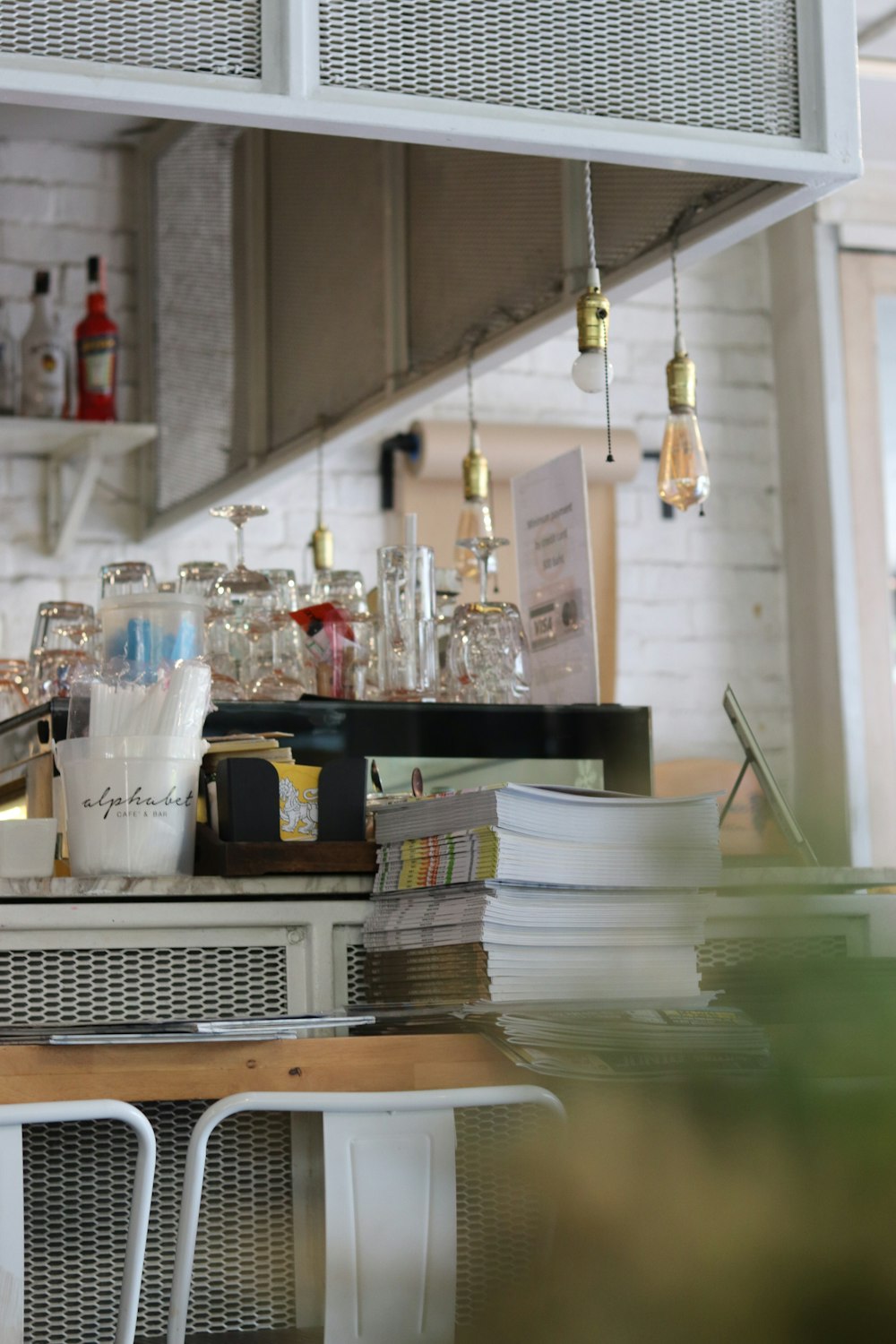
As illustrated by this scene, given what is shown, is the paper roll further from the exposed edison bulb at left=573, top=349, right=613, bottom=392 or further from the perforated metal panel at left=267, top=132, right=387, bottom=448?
the exposed edison bulb at left=573, top=349, right=613, bottom=392

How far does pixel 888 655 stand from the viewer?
415cm

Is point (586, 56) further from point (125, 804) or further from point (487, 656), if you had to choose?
point (125, 804)

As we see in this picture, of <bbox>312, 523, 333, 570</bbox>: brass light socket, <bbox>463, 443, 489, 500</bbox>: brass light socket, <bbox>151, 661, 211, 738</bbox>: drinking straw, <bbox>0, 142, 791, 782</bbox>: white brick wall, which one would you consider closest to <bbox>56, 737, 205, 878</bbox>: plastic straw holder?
<bbox>151, 661, 211, 738</bbox>: drinking straw

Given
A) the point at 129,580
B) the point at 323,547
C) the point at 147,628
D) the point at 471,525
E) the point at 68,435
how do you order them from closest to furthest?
the point at 147,628 < the point at 129,580 < the point at 471,525 < the point at 323,547 < the point at 68,435

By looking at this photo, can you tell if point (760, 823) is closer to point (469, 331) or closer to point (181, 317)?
point (469, 331)

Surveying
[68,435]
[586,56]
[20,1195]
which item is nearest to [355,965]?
[20,1195]

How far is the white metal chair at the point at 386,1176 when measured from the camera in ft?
3.49

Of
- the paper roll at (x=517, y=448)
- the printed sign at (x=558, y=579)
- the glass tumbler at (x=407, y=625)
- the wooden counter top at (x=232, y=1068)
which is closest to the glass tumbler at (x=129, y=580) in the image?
the glass tumbler at (x=407, y=625)

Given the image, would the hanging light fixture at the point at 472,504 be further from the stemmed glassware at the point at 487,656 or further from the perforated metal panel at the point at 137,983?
the perforated metal panel at the point at 137,983

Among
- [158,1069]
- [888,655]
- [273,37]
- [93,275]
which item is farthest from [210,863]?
[888,655]

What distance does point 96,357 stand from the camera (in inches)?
146

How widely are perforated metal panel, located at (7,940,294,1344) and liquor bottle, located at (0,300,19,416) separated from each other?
2452 mm

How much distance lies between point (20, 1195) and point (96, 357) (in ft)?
9.44

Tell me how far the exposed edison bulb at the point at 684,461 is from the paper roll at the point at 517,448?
1567 mm
